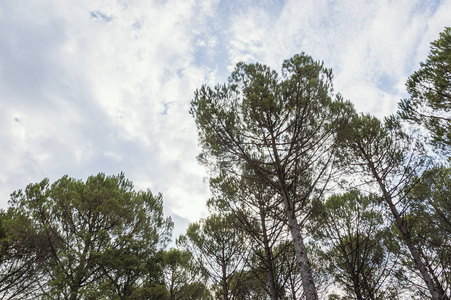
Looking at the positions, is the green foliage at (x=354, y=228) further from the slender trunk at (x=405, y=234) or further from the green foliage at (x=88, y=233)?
the green foliage at (x=88, y=233)

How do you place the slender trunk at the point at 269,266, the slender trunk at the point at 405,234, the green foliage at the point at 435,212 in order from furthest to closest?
the green foliage at the point at 435,212 < the slender trunk at the point at 269,266 < the slender trunk at the point at 405,234

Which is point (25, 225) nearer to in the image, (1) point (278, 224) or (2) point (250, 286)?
(1) point (278, 224)

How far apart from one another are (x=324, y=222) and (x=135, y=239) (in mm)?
9393

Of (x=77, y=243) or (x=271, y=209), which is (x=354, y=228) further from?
(x=77, y=243)

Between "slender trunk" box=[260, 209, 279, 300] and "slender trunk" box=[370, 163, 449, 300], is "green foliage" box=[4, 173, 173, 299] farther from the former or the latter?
"slender trunk" box=[370, 163, 449, 300]

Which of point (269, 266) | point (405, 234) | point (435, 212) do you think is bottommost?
point (269, 266)

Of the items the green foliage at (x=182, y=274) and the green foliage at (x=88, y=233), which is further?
the green foliage at (x=182, y=274)

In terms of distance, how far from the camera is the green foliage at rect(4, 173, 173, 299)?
28.3 ft

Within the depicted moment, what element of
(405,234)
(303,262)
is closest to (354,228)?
(405,234)

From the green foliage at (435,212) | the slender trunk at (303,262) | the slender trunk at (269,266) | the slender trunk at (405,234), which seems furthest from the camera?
the green foliage at (435,212)

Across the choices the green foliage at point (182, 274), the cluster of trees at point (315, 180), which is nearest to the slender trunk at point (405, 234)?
the cluster of trees at point (315, 180)

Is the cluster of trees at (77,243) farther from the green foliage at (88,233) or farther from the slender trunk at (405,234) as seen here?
the slender trunk at (405,234)

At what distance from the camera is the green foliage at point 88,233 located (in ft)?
28.3

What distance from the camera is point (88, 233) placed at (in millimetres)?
9203
